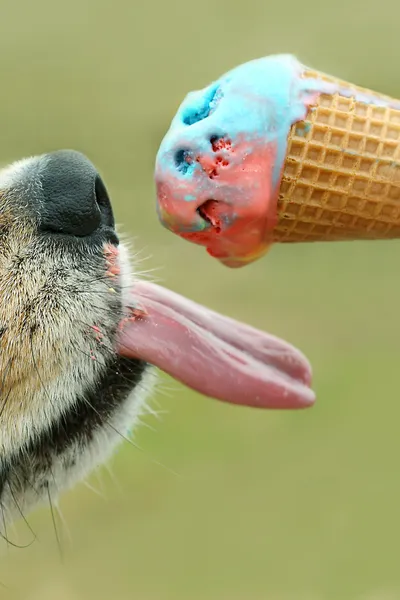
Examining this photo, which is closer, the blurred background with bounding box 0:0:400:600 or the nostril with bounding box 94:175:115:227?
the nostril with bounding box 94:175:115:227

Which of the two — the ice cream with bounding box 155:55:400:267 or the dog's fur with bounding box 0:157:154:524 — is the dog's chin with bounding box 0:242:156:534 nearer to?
the dog's fur with bounding box 0:157:154:524

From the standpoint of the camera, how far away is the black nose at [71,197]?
230 centimetres

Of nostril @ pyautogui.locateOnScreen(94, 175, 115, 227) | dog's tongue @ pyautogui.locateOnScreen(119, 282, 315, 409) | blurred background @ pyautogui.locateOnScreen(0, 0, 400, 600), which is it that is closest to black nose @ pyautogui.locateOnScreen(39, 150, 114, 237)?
nostril @ pyautogui.locateOnScreen(94, 175, 115, 227)

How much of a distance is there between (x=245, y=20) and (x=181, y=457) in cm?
457

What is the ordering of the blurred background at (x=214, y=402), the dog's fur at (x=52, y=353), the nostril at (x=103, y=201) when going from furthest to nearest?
the blurred background at (x=214, y=402) → the nostril at (x=103, y=201) → the dog's fur at (x=52, y=353)

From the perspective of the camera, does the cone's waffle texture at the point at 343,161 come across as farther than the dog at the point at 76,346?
No

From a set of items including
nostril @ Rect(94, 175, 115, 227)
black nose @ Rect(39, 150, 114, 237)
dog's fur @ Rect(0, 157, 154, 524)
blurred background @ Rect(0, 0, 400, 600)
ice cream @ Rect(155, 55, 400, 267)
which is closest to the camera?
ice cream @ Rect(155, 55, 400, 267)

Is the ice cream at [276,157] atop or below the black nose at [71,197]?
atop

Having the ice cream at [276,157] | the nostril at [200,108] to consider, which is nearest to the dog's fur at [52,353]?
the ice cream at [276,157]

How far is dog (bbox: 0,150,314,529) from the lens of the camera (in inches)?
87.0

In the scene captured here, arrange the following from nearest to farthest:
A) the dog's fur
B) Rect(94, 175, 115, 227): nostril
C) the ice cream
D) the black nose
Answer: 1. the ice cream
2. the dog's fur
3. the black nose
4. Rect(94, 175, 115, 227): nostril

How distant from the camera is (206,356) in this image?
256 cm

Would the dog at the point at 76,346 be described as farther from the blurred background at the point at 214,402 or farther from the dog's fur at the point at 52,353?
the blurred background at the point at 214,402

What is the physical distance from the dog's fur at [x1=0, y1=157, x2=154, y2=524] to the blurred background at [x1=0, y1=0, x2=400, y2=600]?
64 centimetres
